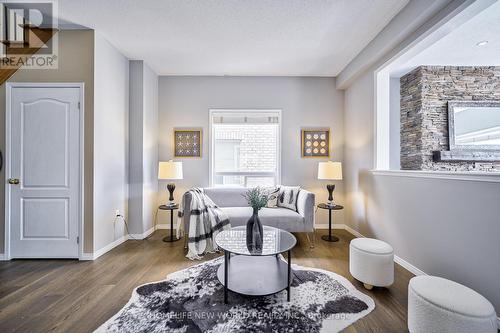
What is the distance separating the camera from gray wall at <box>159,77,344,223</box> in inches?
154

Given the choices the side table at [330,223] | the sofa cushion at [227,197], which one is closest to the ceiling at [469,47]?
the side table at [330,223]

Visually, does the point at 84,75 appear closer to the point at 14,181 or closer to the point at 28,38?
the point at 28,38

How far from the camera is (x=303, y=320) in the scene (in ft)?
5.14

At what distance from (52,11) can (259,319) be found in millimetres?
3738

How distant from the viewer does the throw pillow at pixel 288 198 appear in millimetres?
3333

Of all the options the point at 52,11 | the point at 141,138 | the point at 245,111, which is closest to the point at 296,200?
the point at 245,111

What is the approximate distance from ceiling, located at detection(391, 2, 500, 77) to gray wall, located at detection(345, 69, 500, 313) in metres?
0.77

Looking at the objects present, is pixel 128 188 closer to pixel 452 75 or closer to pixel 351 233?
pixel 351 233

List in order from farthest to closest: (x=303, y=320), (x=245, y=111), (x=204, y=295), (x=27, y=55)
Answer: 1. (x=245, y=111)
2. (x=27, y=55)
3. (x=204, y=295)
4. (x=303, y=320)

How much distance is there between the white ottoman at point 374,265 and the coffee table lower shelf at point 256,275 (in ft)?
2.27

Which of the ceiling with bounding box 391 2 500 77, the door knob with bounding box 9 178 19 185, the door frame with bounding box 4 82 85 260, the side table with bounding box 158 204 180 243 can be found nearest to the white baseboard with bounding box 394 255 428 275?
the ceiling with bounding box 391 2 500 77

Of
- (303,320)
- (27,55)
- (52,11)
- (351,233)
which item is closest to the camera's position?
(303,320)

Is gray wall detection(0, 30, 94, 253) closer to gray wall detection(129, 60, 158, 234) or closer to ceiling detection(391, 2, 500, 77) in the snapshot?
gray wall detection(129, 60, 158, 234)

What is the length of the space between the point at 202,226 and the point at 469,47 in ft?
14.0
